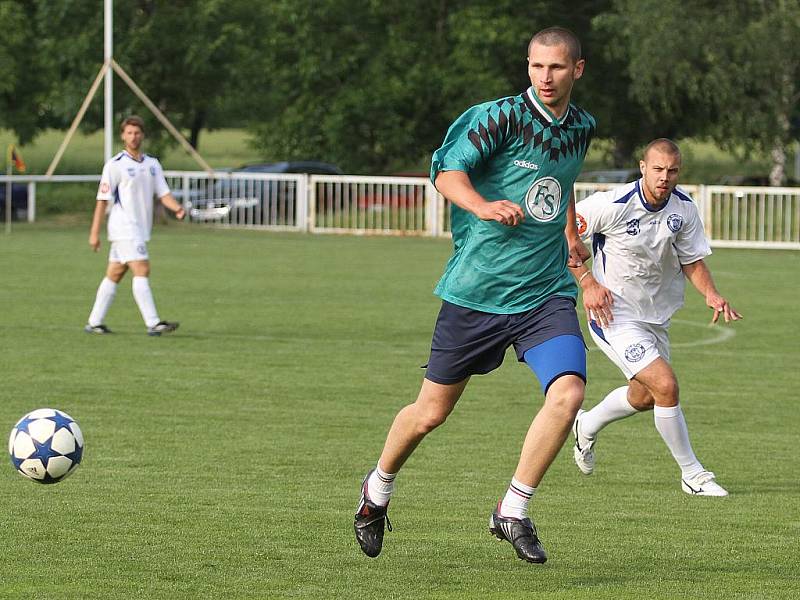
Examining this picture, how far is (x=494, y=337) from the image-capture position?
6316 mm

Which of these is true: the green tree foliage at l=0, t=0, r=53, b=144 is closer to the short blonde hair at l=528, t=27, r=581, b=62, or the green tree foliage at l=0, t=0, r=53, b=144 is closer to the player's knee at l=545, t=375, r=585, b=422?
the short blonde hair at l=528, t=27, r=581, b=62

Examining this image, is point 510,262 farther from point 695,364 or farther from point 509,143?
point 695,364

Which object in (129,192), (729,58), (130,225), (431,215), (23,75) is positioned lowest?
(431,215)

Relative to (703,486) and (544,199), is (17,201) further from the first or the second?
(544,199)

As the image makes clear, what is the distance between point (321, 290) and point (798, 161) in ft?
125

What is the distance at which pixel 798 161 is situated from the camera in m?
55.6

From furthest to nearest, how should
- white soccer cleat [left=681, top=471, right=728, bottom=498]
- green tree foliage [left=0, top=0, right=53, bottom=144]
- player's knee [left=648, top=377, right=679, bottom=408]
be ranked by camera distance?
green tree foliage [left=0, top=0, right=53, bottom=144]
player's knee [left=648, top=377, right=679, bottom=408]
white soccer cleat [left=681, top=471, right=728, bottom=498]

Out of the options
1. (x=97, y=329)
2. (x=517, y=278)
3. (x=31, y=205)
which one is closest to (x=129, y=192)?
(x=97, y=329)

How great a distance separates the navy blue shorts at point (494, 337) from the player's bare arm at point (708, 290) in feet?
6.87

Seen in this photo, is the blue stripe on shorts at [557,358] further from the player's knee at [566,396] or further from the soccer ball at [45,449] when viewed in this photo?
the soccer ball at [45,449]

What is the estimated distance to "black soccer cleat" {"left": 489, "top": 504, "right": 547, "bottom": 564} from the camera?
605 centimetres

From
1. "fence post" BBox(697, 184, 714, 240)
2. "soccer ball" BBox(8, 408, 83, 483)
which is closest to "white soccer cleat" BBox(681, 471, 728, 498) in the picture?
"soccer ball" BBox(8, 408, 83, 483)

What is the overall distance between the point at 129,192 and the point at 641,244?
324 inches

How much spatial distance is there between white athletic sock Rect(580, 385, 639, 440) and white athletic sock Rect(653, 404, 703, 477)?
1.38ft
